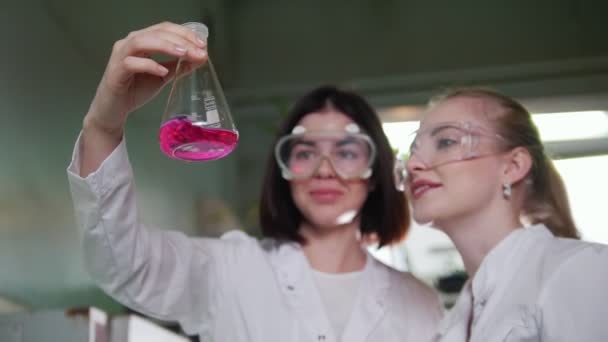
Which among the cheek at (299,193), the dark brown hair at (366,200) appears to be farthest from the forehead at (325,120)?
the cheek at (299,193)

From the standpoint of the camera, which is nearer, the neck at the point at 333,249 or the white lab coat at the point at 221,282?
the white lab coat at the point at 221,282

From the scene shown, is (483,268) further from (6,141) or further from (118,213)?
(6,141)

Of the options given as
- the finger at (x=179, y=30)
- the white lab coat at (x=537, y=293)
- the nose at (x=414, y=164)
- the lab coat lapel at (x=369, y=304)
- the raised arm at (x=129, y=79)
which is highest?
the finger at (x=179, y=30)

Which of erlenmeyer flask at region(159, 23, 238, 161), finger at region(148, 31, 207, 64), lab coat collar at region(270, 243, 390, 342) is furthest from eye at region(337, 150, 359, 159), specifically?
finger at region(148, 31, 207, 64)

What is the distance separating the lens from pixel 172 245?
1.21m

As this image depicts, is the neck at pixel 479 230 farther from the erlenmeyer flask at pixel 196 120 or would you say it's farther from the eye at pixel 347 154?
the erlenmeyer flask at pixel 196 120

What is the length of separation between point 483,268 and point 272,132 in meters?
1.40

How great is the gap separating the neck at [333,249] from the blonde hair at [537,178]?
1.44 feet

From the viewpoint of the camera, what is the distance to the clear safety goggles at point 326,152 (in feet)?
4.75

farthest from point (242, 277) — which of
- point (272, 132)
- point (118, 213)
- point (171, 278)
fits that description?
point (272, 132)

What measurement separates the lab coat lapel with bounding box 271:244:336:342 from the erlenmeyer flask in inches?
20.7

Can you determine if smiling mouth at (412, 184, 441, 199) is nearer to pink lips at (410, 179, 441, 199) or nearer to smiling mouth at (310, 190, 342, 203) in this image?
pink lips at (410, 179, 441, 199)

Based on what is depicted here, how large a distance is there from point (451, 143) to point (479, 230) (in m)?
0.20

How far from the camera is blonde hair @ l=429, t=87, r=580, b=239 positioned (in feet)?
4.34
